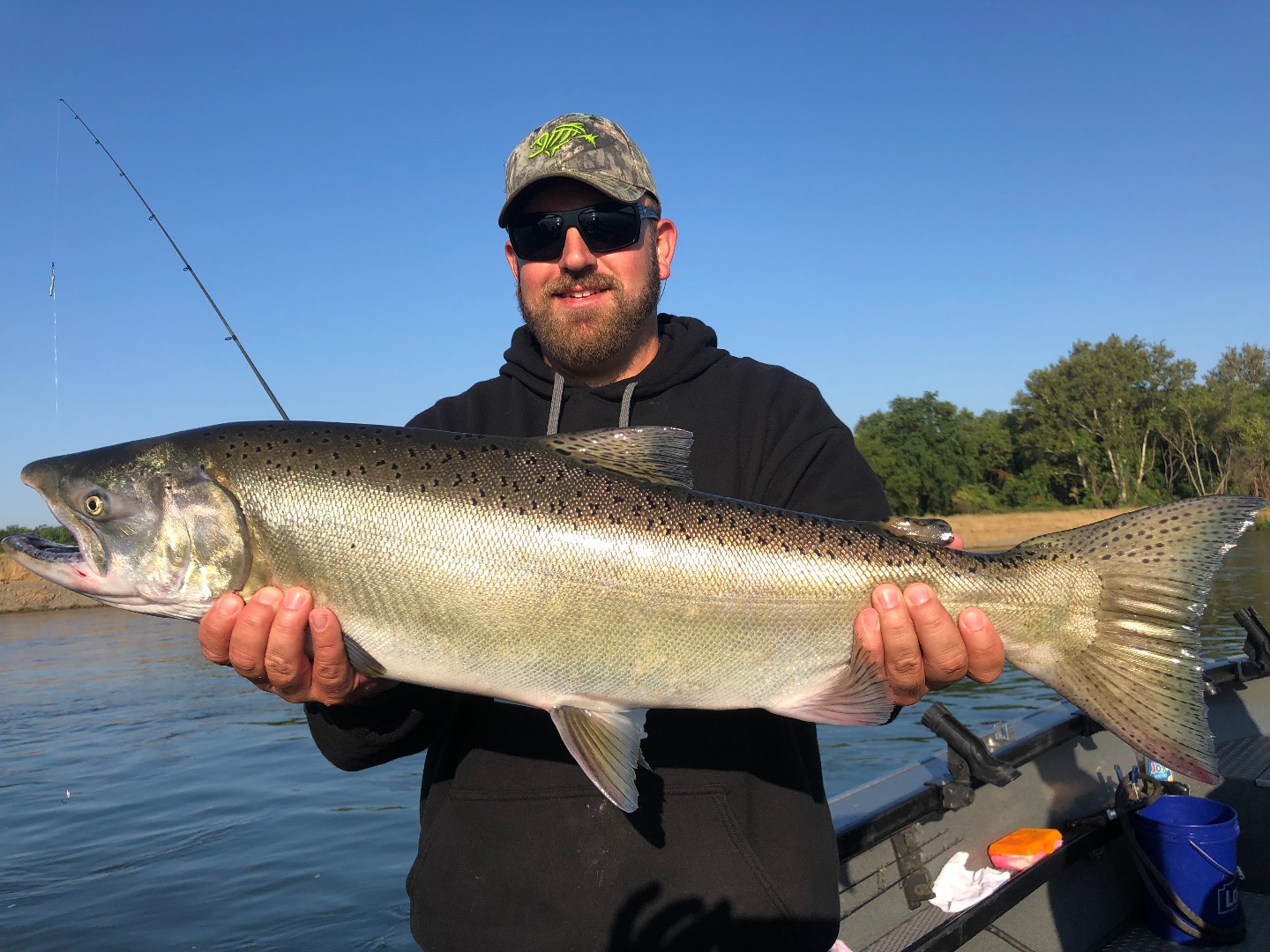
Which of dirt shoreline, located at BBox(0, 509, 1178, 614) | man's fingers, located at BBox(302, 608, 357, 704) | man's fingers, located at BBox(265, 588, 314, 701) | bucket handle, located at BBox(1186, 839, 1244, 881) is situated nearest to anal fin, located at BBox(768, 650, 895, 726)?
man's fingers, located at BBox(302, 608, 357, 704)

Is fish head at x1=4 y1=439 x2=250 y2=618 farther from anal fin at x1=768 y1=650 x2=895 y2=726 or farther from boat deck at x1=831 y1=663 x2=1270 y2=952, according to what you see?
boat deck at x1=831 y1=663 x2=1270 y2=952

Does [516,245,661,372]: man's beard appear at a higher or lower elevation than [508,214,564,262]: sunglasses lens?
lower

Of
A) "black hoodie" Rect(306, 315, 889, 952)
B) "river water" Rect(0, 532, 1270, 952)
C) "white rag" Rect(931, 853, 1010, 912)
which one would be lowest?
"river water" Rect(0, 532, 1270, 952)

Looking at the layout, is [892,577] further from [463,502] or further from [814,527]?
[463,502]

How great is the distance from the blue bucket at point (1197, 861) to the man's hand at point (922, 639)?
10.2ft

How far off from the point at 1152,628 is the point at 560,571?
1.85 meters

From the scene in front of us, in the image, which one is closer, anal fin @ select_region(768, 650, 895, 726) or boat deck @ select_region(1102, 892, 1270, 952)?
anal fin @ select_region(768, 650, 895, 726)

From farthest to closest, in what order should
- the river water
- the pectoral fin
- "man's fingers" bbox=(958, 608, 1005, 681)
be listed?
the river water → "man's fingers" bbox=(958, 608, 1005, 681) → the pectoral fin

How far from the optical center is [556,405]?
3453mm

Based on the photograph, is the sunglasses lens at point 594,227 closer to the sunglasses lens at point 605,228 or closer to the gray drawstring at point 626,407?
the sunglasses lens at point 605,228

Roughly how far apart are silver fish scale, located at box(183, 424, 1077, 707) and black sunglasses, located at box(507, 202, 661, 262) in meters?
0.98

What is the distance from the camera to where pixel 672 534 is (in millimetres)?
2865

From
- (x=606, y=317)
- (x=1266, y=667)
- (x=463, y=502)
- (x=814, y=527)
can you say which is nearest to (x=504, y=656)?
(x=463, y=502)

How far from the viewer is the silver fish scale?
270 centimetres
